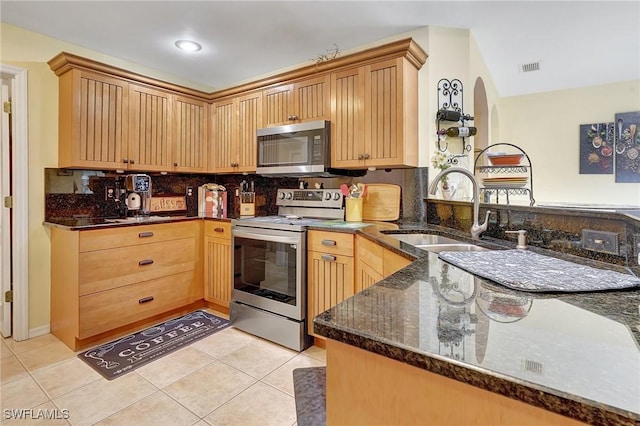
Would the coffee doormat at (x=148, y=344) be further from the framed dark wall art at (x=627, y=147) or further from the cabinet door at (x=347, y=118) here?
the framed dark wall art at (x=627, y=147)

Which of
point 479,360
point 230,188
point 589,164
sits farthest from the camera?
point 589,164

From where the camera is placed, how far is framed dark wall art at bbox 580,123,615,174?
13.0 ft

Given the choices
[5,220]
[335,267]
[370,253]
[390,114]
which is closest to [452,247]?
[370,253]

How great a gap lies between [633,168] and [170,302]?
17.6ft

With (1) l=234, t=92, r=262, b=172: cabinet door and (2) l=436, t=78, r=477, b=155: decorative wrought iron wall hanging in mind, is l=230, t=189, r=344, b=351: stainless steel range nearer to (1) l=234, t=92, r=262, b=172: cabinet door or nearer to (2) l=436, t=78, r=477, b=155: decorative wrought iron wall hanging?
(1) l=234, t=92, r=262, b=172: cabinet door

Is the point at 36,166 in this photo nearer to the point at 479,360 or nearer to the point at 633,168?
the point at 479,360

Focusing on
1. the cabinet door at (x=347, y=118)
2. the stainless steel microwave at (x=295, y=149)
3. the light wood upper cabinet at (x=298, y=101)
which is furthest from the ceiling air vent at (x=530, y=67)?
the stainless steel microwave at (x=295, y=149)

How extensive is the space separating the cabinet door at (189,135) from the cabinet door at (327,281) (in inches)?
69.6

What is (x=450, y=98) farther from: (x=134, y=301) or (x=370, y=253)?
(x=134, y=301)

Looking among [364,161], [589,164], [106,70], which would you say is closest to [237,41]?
[106,70]

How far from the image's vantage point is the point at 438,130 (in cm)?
252

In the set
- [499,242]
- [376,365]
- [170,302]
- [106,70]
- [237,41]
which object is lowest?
[170,302]

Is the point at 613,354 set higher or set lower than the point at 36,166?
lower

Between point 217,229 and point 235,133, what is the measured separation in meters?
0.99
